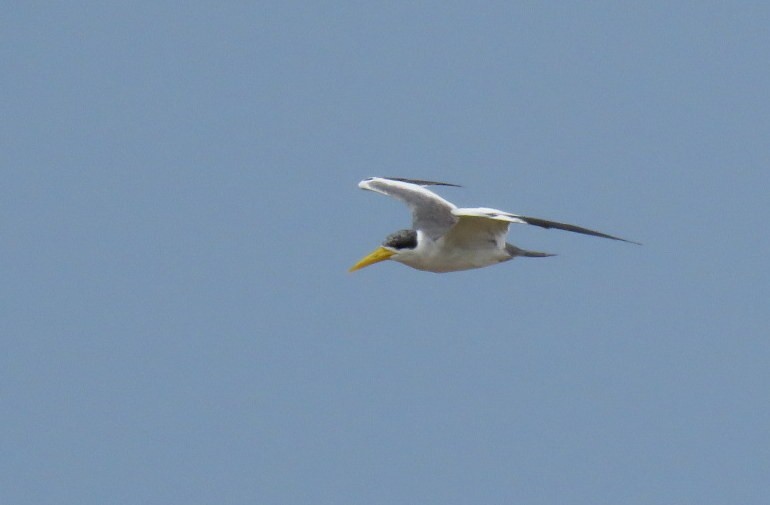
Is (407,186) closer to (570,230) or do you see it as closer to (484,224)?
(484,224)

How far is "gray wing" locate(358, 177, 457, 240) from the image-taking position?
17.7 m

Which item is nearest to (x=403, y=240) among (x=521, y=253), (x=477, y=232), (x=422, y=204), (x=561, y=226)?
(x=477, y=232)

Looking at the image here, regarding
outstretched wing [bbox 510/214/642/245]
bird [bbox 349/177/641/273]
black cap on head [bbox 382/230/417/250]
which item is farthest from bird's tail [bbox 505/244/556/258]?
outstretched wing [bbox 510/214/642/245]

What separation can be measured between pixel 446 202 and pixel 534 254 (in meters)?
1.39

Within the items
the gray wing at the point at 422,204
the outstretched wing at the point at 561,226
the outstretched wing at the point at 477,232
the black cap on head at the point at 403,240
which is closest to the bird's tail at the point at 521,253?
the outstretched wing at the point at 477,232

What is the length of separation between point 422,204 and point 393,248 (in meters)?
1.15

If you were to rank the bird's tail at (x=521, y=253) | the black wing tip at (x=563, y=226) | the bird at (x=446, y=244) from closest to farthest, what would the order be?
the black wing tip at (x=563, y=226) → the bird at (x=446, y=244) → the bird's tail at (x=521, y=253)

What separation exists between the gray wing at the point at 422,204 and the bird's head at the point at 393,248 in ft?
0.97

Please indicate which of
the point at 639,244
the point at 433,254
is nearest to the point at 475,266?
the point at 433,254

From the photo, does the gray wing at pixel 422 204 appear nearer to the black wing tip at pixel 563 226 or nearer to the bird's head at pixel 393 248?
the bird's head at pixel 393 248

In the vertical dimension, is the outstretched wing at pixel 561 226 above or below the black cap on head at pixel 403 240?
above

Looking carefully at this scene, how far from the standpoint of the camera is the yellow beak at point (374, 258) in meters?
17.5

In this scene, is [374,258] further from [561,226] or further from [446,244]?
[561,226]

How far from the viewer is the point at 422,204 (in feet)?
60.1
